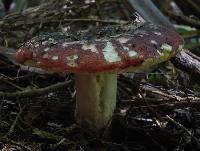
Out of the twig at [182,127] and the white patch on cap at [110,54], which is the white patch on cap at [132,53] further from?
the twig at [182,127]

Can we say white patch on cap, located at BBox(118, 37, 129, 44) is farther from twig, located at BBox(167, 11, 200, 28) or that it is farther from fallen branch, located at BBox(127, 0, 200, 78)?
twig, located at BBox(167, 11, 200, 28)

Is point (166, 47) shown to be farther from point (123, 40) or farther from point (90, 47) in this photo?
point (90, 47)

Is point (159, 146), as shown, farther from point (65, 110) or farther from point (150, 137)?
point (65, 110)

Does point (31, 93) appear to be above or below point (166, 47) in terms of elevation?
below

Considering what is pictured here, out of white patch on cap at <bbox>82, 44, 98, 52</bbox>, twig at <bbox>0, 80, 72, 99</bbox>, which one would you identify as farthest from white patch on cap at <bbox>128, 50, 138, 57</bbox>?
twig at <bbox>0, 80, 72, 99</bbox>

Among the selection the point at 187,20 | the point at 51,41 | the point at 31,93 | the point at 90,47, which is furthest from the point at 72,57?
the point at 187,20

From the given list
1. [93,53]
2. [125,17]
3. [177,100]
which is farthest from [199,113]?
[125,17]

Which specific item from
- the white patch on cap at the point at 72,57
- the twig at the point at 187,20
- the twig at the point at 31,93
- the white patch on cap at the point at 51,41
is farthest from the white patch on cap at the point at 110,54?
the twig at the point at 187,20
